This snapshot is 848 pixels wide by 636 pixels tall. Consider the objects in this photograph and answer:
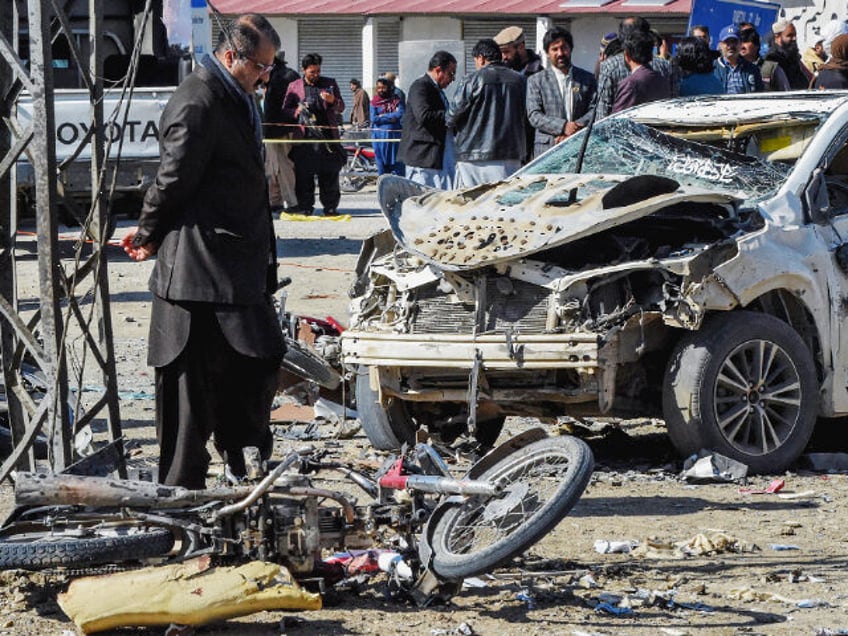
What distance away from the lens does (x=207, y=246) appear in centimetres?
642

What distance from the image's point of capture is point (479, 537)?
19.6 feet

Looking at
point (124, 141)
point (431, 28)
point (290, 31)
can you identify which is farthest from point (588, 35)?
point (124, 141)

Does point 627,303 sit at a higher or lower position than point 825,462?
higher

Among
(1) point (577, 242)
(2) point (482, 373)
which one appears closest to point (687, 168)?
Answer: (1) point (577, 242)

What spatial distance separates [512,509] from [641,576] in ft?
2.48

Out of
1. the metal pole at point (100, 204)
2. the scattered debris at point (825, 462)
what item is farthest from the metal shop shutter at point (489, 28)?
the metal pole at point (100, 204)

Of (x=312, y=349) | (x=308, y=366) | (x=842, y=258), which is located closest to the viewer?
(x=842, y=258)

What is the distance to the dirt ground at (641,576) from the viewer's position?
5797mm

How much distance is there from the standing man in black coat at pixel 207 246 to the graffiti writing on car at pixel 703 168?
3.25 metres

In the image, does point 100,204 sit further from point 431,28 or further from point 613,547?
point 431,28

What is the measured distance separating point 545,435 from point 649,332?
215 cm

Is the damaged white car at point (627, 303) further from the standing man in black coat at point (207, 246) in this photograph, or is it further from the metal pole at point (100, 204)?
the standing man in black coat at point (207, 246)

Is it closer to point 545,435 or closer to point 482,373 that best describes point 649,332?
point 482,373

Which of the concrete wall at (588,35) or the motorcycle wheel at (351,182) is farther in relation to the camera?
the concrete wall at (588,35)
